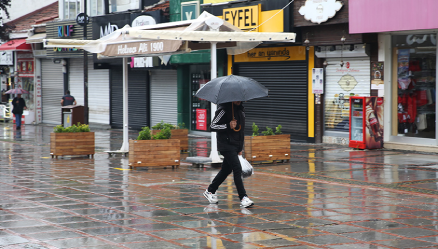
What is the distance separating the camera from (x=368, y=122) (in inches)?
627

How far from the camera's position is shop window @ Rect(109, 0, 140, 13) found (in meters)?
24.6

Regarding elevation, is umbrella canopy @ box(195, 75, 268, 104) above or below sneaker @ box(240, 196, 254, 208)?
above

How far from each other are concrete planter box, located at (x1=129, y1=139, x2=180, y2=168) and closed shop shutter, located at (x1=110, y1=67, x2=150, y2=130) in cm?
1238

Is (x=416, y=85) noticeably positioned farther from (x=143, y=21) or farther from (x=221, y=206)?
(x=143, y=21)

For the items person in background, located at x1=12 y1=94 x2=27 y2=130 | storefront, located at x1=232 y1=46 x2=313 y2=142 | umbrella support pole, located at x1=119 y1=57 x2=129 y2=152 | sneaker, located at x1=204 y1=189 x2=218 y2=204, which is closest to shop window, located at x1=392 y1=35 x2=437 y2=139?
storefront, located at x1=232 y1=46 x2=313 y2=142

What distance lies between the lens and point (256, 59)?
20031 millimetres

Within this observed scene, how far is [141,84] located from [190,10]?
469 centimetres

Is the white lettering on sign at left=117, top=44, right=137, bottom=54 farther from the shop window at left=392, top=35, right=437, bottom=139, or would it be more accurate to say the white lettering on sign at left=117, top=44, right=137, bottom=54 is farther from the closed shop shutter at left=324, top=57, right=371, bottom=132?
the shop window at left=392, top=35, right=437, bottom=139

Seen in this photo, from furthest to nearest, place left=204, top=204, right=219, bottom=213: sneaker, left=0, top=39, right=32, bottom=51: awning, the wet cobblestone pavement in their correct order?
left=0, top=39, right=32, bottom=51: awning → left=204, top=204, right=219, bottom=213: sneaker → the wet cobblestone pavement

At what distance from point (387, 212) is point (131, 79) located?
1938 cm

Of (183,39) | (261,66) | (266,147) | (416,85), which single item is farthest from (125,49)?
(416,85)

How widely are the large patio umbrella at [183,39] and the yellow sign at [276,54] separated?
479cm

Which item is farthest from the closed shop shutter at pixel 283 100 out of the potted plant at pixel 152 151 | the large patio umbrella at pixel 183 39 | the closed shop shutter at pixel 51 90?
the closed shop shutter at pixel 51 90

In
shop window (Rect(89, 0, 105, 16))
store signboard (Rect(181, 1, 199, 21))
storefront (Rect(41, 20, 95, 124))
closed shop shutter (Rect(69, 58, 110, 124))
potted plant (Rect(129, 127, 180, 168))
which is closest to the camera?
potted plant (Rect(129, 127, 180, 168))
